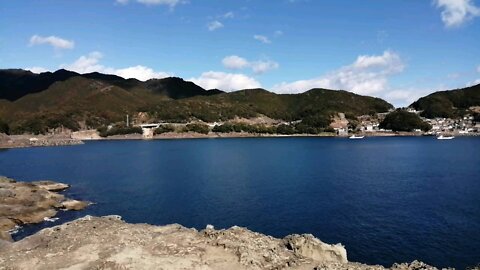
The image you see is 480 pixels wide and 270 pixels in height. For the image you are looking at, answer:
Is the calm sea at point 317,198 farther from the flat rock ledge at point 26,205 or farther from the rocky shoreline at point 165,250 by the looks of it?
the rocky shoreline at point 165,250

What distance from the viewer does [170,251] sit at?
31.8m

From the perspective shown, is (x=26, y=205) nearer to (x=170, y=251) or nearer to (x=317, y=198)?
(x=170, y=251)

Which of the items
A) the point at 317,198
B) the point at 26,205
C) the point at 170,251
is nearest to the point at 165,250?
the point at 170,251

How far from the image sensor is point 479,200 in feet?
226

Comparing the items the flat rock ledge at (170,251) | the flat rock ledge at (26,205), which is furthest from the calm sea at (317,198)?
the flat rock ledge at (170,251)

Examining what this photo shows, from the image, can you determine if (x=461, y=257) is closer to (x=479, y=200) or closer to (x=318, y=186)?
(x=479, y=200)

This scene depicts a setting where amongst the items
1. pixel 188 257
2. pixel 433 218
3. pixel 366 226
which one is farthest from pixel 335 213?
pixel 188 257

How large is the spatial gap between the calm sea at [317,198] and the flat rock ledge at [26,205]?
2724mm

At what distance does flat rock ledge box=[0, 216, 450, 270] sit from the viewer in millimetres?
29438

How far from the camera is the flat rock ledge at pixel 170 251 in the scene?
29.4 m

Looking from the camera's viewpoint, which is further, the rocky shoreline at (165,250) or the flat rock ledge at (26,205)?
the flat rock ledge at (26,205)

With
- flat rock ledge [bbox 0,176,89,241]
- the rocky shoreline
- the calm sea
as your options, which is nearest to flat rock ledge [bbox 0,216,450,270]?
the rocky shoreline

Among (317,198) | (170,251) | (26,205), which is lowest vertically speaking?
(317,198)

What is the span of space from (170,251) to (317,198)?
46092 millimetres
